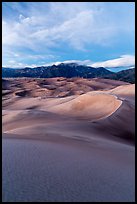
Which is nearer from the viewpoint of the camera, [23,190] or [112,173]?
[23,190]

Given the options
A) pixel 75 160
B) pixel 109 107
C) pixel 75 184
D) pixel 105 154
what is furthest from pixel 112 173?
pixel 109 107

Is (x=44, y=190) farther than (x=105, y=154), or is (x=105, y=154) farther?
(x=105, y=154)

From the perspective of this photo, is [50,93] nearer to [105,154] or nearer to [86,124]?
[86,124]

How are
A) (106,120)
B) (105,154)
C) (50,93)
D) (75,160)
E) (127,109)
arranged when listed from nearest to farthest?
(75,160) → (105,154) → (106,120) → (127,109) → (50,93)

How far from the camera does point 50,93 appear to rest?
71.9ft

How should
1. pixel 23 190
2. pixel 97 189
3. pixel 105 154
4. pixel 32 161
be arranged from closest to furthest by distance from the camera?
pixel 23 190 → pixel 97 189 → pixel 32 161 → pixel 105 154

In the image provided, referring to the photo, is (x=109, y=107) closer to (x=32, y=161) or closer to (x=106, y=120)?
(x=106, y=120)

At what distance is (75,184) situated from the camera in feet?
6.44

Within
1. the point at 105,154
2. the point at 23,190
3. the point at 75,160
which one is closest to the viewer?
the point at 23,190

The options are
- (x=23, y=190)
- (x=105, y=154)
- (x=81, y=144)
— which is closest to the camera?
(x=23, y=190)

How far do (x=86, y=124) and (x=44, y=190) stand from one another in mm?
4044

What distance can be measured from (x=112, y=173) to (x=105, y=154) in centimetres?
77

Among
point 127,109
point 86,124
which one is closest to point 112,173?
point 86,124

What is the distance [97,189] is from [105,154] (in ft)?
4.20
